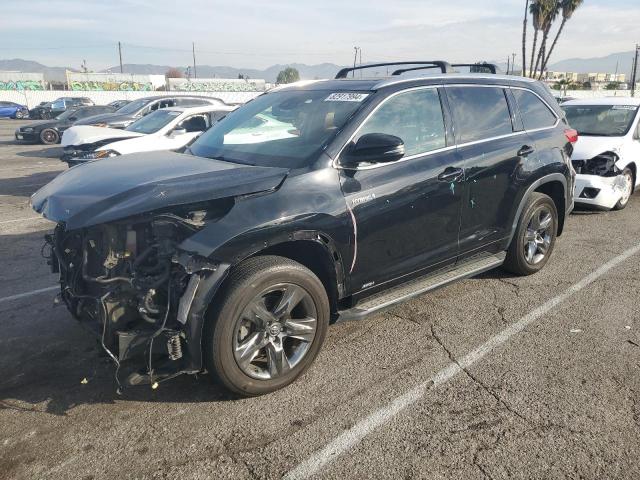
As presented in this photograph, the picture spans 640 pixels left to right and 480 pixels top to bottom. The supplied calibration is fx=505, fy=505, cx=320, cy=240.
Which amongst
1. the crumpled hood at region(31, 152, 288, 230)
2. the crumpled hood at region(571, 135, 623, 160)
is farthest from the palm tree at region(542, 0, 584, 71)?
the crumpled hood at region(31, 152, 288, 230)

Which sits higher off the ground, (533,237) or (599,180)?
(599,180)

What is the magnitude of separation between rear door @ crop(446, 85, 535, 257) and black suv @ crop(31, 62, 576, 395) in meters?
0.02

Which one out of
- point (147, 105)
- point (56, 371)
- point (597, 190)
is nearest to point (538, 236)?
point (597, 190)

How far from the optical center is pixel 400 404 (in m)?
3.08

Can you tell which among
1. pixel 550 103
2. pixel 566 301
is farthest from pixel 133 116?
pixel 566 301

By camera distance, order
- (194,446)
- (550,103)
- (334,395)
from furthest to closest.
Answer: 1. (550,103)
2. (334,395)
3. (194,446)

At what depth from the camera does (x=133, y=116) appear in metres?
13.9

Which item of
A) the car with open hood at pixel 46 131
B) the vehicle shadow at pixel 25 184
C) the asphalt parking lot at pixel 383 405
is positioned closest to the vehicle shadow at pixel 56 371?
the asphalt parking lot at pixel 383 405

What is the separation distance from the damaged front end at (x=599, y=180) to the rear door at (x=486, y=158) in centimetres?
347

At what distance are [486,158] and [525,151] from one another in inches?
24.8

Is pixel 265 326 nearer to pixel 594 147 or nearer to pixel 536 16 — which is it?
pixel 594 147

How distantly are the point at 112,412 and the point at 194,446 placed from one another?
2.13 ft

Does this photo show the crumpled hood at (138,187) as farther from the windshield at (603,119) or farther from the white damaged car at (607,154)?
the windshield at (603,119)

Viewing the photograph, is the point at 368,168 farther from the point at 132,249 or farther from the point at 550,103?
the point at 550,103
